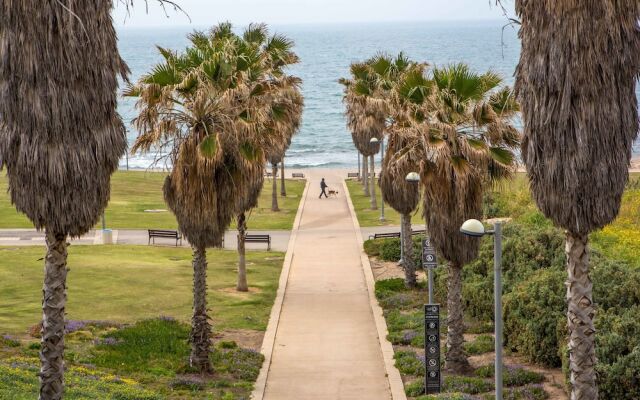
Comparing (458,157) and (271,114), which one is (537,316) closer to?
(458,157)

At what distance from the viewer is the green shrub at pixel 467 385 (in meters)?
24.6

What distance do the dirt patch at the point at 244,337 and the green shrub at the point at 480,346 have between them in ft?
17.9

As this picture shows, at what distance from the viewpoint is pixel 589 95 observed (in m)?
16.2

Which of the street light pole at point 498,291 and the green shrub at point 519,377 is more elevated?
the street light pole at point 498,291

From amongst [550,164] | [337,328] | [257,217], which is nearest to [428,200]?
[337,328]

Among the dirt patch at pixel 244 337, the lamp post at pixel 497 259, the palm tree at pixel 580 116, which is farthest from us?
the dirt patch at pixel 244 337

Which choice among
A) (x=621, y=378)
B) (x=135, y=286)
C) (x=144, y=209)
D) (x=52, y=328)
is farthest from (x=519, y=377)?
(x=144, y=209)

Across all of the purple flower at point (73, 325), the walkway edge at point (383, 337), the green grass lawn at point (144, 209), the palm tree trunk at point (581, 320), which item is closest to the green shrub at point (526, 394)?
the walkway edge at point (383, 337)

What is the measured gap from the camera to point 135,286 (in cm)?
3734

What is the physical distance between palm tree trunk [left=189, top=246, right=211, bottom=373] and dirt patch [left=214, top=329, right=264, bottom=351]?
3113mm

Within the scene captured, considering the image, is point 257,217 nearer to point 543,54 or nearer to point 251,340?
point 251,340

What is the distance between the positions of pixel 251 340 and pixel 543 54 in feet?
52.9

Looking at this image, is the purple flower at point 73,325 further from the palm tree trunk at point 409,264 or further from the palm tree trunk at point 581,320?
the palm tree trunk at point 581,320

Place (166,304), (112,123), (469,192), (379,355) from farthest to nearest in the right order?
(166,304), (379,355), (469,192), (112,123)
